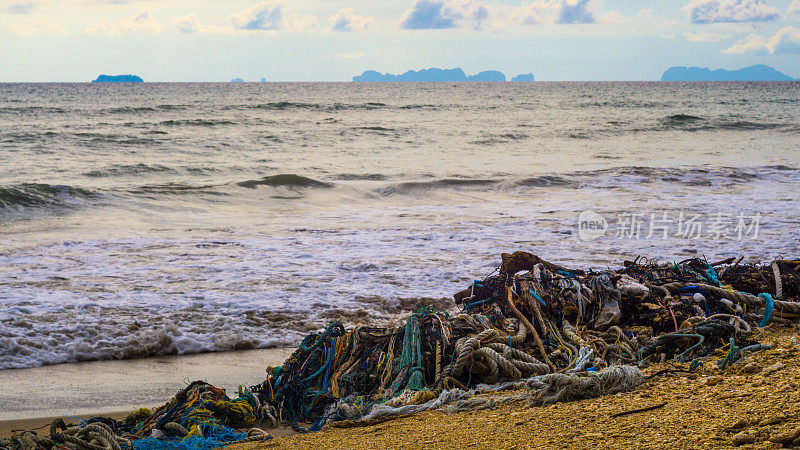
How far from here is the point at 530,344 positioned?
160 inches

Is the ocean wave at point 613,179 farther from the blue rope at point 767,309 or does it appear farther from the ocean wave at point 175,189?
the blue rope at point 767,309

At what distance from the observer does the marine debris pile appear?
3.30 meters

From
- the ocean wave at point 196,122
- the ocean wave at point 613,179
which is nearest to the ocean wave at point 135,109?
the ocean wave at point 196,122

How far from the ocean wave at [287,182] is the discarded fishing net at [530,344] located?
32.6ft

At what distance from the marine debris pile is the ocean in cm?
151

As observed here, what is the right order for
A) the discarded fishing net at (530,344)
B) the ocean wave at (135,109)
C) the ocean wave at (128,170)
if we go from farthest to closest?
the ocean wave at (135,109) < the ocean wave at (128,170) < the discarded fishing net at (530,344)

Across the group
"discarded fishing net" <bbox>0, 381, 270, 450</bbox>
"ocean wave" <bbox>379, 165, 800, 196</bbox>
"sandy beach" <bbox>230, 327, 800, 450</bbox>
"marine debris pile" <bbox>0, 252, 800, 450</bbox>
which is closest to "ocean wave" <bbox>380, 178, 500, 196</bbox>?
"ocean wave" <bbox>379, 165, 800, 196</bbox>

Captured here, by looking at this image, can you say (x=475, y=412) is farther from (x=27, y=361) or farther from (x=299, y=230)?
(x=299, y=230)

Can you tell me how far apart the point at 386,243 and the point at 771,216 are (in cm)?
643

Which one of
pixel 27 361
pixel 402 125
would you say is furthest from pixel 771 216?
pixel 402 125

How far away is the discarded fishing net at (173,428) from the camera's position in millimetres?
3037

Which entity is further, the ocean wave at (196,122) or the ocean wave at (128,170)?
the ocean wave at (196,122)

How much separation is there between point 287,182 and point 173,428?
1149 cm

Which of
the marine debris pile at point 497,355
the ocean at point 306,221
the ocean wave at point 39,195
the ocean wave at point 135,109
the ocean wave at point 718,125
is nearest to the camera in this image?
the marine debris pile at point 497,355
